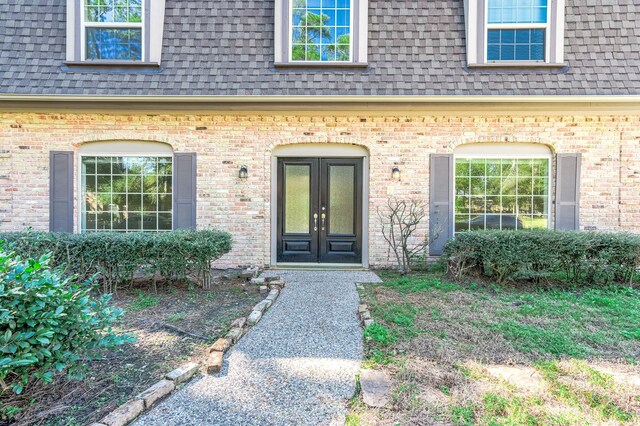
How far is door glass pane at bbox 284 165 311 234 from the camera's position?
674 centimetres

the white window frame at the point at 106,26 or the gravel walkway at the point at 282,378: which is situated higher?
the white window frame at the point at 106,26

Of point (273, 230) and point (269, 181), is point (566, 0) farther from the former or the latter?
point (273, 230)

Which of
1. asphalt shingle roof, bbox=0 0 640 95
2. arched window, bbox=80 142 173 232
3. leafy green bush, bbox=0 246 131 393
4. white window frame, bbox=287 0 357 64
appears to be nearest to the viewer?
leafy green bush, bbox=0 246 131 393

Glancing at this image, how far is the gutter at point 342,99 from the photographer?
5793 mm

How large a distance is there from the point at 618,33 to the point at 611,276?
434 cm

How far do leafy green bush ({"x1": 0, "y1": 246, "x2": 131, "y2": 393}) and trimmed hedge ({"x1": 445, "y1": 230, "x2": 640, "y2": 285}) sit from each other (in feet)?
15.9

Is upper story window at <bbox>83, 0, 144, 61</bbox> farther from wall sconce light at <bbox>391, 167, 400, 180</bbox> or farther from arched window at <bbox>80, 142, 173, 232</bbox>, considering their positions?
wall sconce light at <bbox>391, 167, 400, 180</bbox>

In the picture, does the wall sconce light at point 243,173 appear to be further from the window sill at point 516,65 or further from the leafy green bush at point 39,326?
the window sill at point 516,65

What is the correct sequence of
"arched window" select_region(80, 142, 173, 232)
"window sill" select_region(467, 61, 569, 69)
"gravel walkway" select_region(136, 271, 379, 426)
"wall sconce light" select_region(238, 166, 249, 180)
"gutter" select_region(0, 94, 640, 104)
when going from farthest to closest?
"arched window" select_region(80, 142, 173, 232), "wall sconce light" select_region(238, 166, 249, 180), "window sill" select_region(467, 61, 569, 69), "gutter" select_region(0, 94, 640, 104), "gravel walkway" select_region(136, 271, 379, 426)

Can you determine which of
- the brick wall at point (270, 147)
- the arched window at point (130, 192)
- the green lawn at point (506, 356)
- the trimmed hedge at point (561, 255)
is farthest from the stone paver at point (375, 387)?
the arched window at point (130, 192)

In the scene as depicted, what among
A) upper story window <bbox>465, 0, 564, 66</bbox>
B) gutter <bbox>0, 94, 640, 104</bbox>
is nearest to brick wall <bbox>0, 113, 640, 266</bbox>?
gutter <bbox>0, 94, 640, 104</bbox>

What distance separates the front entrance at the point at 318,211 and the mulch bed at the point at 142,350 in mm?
1788

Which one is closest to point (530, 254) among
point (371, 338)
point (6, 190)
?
point (371, 338)

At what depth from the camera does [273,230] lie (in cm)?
666
